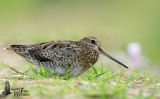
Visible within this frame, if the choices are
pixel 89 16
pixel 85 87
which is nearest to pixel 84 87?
pixel 85 87

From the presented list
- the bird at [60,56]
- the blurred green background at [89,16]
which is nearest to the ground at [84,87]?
the bird at [60,56]

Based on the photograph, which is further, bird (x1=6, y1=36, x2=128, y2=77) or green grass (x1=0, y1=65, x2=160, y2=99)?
bird (x1=6, y1=36, x2=128, y2=77)

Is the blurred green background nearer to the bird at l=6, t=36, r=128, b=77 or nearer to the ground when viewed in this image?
the bird at l=6, t=36, r=128, b=77

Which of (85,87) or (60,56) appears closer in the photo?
(85,87)

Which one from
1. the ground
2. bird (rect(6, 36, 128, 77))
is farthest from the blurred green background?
the ground

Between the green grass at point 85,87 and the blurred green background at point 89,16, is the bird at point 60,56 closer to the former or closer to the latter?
the green grass at point 85,87

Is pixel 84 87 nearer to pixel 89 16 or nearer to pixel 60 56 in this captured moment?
pixel 60 56
